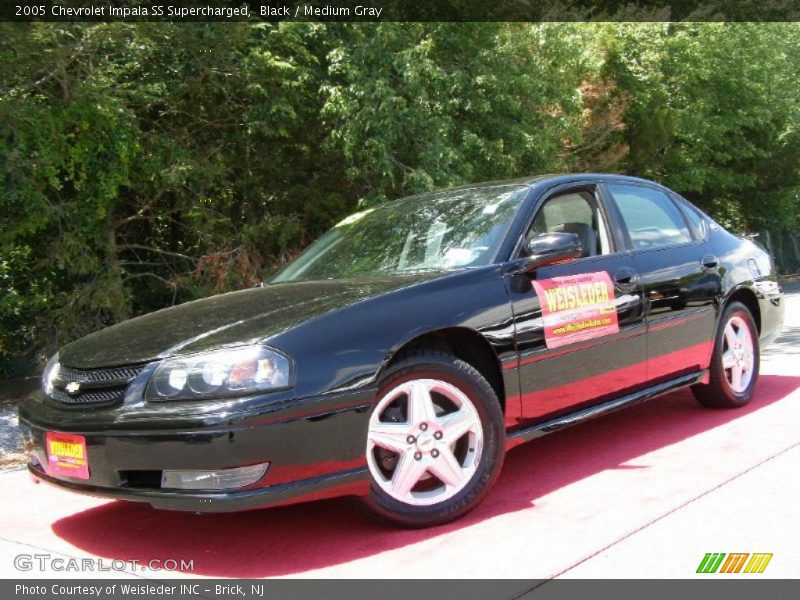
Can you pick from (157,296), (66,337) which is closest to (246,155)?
(157,296)

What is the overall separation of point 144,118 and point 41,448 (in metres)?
5.98

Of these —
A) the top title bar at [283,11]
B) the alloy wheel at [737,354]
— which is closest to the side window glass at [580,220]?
the alloy wheel at [737,354]

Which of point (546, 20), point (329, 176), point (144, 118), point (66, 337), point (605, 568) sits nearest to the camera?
point (605, 568)

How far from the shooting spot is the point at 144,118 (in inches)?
371

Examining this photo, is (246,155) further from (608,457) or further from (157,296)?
(608,457)

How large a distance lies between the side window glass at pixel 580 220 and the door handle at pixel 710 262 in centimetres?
90

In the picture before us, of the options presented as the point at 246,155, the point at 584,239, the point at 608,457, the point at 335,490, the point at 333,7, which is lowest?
the point at 608,457

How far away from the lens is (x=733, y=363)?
6.13m

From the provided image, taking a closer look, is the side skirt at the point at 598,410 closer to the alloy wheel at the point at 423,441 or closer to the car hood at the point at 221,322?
the alloy wheel at the point at 423,441

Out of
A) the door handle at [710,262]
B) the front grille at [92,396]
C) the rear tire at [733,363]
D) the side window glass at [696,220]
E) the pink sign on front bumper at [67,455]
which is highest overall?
the side window glass at [696,220]

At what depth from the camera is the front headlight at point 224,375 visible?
142 inches

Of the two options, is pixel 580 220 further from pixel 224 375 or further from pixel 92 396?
pixel 92 396

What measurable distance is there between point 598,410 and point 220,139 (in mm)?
6675

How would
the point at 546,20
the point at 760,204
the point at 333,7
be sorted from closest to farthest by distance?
the point at 333,7
the point at 546,20
the point at 760,204
